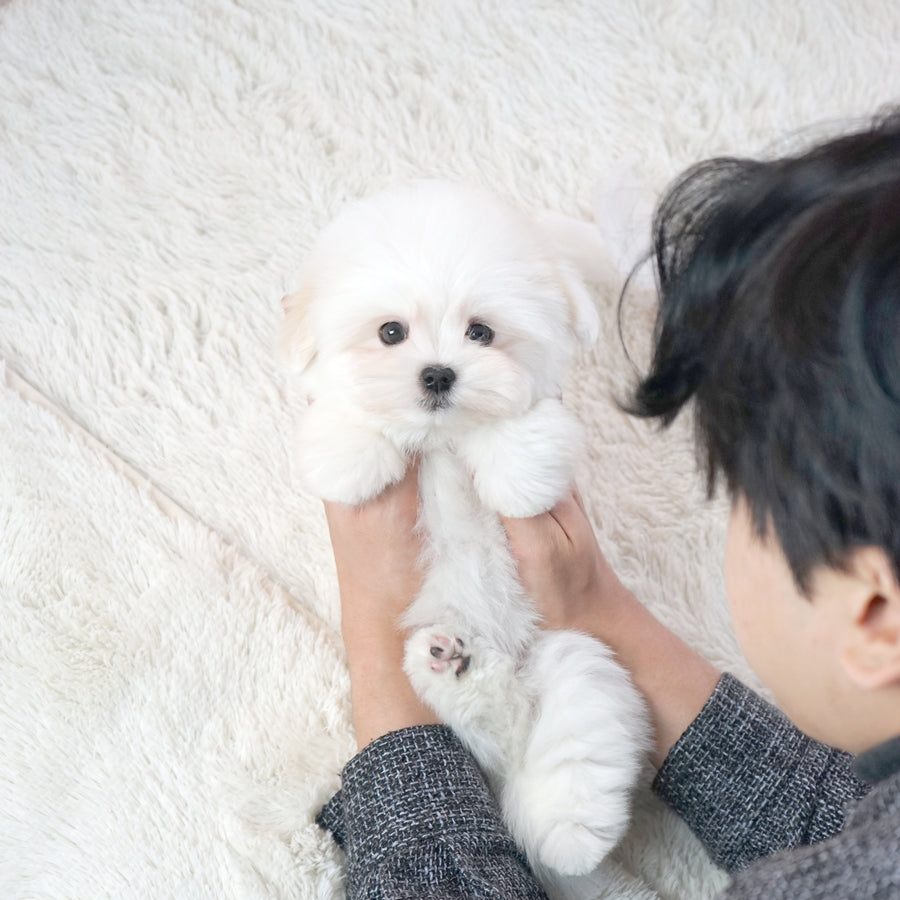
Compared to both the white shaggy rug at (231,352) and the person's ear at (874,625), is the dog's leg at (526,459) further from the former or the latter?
the person's ear at (874,625)

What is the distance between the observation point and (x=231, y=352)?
1539mm

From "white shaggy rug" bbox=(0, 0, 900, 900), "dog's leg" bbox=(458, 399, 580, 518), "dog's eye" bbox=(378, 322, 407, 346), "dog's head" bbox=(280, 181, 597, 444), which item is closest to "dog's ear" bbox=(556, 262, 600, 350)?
"dog's head" bbox=(280, 181, 597, 444)

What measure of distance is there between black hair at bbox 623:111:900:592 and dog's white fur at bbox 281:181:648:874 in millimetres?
377

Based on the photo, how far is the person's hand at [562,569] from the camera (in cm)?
120

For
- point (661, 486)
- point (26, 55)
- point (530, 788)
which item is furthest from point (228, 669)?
point (26, 55)

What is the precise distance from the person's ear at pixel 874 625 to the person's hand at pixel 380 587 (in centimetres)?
63

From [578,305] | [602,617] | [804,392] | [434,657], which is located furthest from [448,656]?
[804,392]

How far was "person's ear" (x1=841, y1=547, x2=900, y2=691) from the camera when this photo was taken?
0.65 m

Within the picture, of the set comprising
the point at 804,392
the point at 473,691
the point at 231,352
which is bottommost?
the point at 473,691

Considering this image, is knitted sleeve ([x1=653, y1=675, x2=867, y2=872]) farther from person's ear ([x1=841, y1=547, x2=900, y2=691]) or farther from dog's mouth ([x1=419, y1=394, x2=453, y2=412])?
dog's mouth ([x1=419, y1=394, x2=453, y2=412])

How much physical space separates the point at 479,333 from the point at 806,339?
57cm

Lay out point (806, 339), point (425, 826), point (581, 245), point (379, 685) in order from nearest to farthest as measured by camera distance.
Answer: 1. point (806, 339)
2. point (425, 826)
3. point (379, 685)
4. point (581, 245)

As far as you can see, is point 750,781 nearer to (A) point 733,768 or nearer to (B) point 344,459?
(A) point 733,768

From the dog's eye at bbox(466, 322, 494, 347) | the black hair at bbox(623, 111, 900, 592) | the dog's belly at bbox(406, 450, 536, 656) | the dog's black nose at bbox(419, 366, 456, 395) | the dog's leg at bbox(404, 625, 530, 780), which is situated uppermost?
the black hair at bbox(623, 111, 900, 592)
